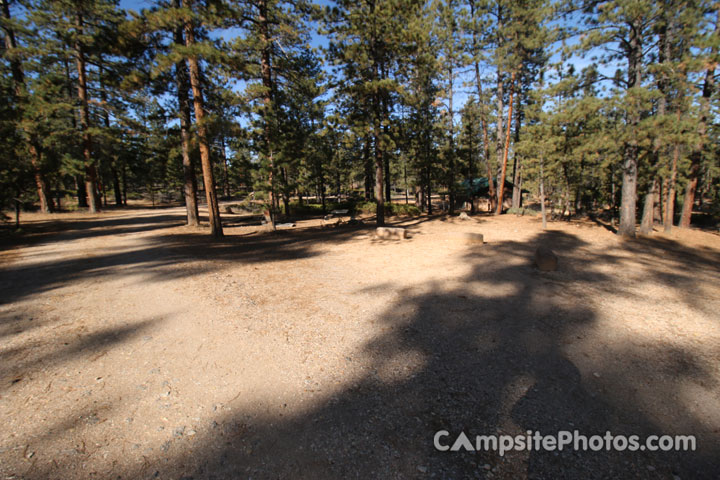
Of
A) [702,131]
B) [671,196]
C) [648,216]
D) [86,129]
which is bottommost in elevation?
[648,216]

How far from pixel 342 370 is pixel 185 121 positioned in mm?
15192

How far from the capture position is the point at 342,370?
3.61 meters

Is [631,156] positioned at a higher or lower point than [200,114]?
lower

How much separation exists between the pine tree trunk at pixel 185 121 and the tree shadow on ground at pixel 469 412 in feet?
40.3

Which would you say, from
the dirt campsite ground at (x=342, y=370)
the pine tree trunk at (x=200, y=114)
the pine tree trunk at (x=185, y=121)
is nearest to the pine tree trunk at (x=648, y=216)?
the dirt campsite ground at (x=342, y=370)

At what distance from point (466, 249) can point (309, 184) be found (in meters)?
22.1

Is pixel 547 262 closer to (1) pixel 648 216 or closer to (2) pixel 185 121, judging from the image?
(1) pixel 648 216

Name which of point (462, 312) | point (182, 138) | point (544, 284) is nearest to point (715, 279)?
point (544, 284)

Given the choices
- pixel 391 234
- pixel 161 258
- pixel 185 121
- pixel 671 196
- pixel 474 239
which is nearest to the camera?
pixel 161 258

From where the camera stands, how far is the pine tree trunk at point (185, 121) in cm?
1217

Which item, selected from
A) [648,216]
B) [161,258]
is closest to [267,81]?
[161,258]

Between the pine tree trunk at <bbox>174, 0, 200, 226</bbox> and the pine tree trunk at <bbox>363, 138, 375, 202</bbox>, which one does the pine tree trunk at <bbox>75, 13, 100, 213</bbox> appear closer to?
the pine tree trunk at <bbox>174, 0, 200, 226</bbox>

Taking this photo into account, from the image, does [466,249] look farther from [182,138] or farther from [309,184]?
[309,184]

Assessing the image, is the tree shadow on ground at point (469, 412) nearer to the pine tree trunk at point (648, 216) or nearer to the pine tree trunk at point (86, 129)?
the pine tree trunk at point (648, 216)
